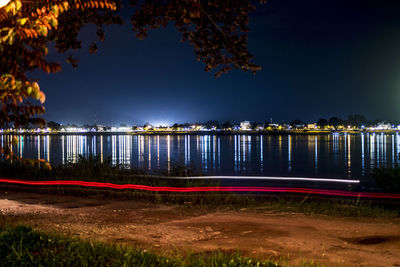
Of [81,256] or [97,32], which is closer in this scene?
[81,256]

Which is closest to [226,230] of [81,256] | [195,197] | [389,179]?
[81,256]

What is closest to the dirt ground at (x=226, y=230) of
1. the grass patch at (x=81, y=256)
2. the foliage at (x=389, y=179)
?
the grass patch at (x=81, y=256)

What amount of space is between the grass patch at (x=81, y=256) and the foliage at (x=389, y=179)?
30.8ft

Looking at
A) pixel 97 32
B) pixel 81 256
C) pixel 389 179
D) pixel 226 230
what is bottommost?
pixel 226 230

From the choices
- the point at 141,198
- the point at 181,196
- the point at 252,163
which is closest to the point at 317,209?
the point at 181,196

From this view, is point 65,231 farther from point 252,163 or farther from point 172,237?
point 252,163

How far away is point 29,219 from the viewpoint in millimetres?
10906

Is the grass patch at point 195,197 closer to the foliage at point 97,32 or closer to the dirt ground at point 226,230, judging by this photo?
the dirt ground at point 226,230

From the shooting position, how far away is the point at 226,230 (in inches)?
375

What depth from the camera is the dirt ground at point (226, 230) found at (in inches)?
306

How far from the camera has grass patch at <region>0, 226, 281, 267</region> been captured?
6.48m

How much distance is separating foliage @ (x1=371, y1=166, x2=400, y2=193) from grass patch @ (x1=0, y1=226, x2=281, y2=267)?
9385 millimetres

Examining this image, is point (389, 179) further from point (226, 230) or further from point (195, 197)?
point (226, 230)

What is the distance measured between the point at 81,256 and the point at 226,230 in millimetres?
3787
